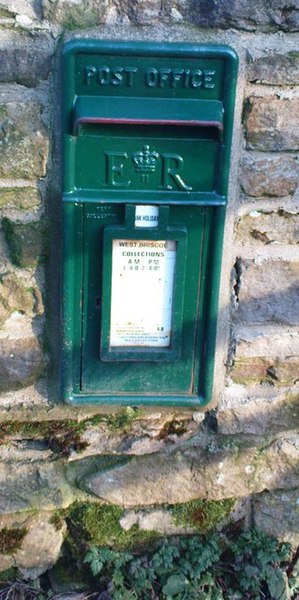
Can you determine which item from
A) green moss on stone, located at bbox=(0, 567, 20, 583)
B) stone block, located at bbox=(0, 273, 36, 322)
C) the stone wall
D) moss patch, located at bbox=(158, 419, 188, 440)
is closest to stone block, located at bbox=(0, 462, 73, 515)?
the stone wall

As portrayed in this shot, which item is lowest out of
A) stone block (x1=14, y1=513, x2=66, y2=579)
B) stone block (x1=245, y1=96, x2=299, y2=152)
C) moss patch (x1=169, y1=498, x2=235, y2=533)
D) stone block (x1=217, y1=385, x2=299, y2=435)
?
stone block (x1=14, y1=513, x2=66, y2=579)

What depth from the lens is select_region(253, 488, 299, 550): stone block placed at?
184cm

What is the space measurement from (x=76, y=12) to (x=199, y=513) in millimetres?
1291

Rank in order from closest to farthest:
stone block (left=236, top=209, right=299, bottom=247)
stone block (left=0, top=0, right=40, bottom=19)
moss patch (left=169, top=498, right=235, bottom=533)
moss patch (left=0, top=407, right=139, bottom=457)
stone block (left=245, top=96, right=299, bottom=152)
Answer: stone block (left=0, top=0, right=40, bottom=19) → stone block (left=245, top=96, right=299, bottom=152) → stone block (left=236, top=209, right=299, bottom=247) → moss patch (left=0, top=407, right=139, bottom=457) → moss patch (left=169, top=498, right=235, bottom=533)

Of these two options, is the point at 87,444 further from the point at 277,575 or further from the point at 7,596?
the point at 277,575

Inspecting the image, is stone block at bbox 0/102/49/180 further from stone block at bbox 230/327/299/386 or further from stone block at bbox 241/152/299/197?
stone block at bbox 230/327/299/386

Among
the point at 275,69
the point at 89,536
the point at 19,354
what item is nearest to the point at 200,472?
the point at 89,536

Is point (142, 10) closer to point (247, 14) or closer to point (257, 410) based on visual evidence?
point (247, 14)

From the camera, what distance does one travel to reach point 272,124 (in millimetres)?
1500

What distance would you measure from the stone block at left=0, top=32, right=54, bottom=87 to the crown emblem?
26 centimetres

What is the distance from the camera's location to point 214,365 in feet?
5.54

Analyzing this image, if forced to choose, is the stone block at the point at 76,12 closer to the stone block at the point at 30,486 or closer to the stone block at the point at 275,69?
the stone block at the point at 275,69

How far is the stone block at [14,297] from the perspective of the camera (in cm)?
157

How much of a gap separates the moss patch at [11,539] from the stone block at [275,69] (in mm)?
1276
